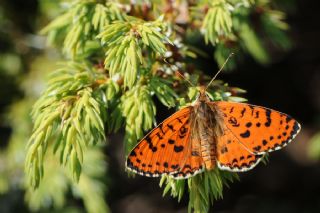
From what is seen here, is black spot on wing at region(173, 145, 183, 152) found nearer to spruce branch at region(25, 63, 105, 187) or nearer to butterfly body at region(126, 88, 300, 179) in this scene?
butterfly body at region(126, 88, 300, 179)

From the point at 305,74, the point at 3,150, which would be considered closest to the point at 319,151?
the point at 305,74

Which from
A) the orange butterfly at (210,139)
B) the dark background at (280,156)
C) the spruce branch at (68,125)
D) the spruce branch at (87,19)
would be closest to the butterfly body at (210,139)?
the orange butterfly at (210,139)

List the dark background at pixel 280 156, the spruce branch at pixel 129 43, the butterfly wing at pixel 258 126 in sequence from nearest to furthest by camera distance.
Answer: the spruce branch at pixel 129 43, the butterfly wing at pixel 258 126, the dark background at pixel 280 156

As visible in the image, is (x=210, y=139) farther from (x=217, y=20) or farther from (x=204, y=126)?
(x=217, y=20)

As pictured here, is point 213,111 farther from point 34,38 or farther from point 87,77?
point 34,38

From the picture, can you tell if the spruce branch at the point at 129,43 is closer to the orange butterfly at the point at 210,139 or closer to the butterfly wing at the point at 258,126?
the orange butterfly at the point at 210,139

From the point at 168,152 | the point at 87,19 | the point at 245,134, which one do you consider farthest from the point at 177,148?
the point at 87,19

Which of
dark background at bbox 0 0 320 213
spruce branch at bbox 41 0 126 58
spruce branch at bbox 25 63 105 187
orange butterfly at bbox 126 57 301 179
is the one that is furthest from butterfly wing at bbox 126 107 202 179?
Result: dark background at bbox 0 0 320 213

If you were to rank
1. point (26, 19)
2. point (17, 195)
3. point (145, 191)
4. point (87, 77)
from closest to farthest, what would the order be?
1. point (87, 77)
2. point (17, 195)
3. point (26, 19)
4. point (145, 191)
